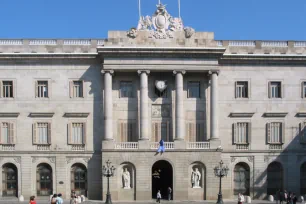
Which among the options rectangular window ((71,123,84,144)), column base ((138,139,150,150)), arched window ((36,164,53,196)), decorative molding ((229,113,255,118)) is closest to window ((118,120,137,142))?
column base ((138,139,150,150))

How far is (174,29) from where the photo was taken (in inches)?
1928

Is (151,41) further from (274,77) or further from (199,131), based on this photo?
(274,77)


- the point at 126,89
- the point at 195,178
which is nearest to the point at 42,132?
the point at 126,89

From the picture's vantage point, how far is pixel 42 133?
4950 cm

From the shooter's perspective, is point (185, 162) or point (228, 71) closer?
point (185, 162)

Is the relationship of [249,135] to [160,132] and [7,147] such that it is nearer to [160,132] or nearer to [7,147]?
[160,132]

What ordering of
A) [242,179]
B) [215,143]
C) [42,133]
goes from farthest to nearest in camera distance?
[242,179] < [42,133] < [215,143]

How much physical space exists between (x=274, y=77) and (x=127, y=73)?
1685 cm

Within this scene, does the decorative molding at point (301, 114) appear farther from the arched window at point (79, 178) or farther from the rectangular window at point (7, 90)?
the rectangular window at point (7, 90)

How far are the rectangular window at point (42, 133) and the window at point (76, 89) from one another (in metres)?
4.57

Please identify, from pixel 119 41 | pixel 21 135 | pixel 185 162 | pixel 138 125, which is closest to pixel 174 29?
pixel 119 41

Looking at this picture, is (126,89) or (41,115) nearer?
(41,115)

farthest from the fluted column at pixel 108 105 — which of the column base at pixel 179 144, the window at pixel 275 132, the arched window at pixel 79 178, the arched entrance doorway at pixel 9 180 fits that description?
the window at pixel 275 132

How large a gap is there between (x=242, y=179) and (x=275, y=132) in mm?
6549
